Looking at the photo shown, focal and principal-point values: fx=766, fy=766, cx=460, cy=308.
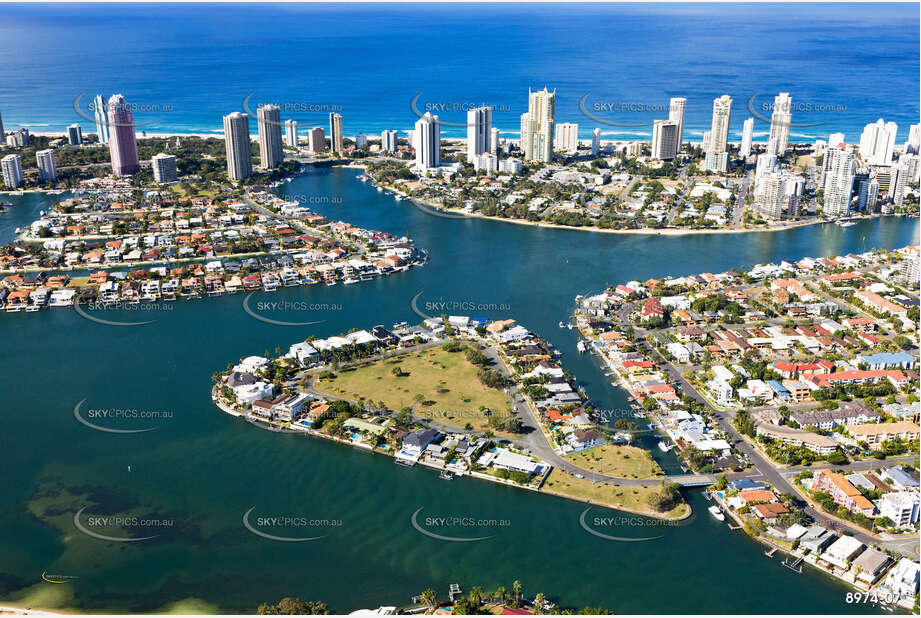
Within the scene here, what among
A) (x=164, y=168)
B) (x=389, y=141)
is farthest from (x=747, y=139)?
(x=164, y=168)

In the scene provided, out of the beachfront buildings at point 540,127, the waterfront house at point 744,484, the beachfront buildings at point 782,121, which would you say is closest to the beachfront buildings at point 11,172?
the beachfront buildings at point 540,127

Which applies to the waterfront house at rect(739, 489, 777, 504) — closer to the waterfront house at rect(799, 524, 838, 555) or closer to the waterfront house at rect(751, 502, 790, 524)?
the waterfront house at rect(751, 502, 790, 524)

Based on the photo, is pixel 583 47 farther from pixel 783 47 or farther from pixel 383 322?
pixel 383 322

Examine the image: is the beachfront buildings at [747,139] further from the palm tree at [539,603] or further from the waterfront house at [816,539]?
the palm tree at [539,603]

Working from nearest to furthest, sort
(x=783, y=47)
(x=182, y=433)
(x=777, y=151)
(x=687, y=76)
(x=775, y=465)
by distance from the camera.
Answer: (x=775, y=465) → (x=182, y=433) → (x=777, y=151) → (x=687, y=76) → (x=783, y=47)

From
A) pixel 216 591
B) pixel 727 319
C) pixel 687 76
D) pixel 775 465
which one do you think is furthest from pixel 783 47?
pixel 216 591
